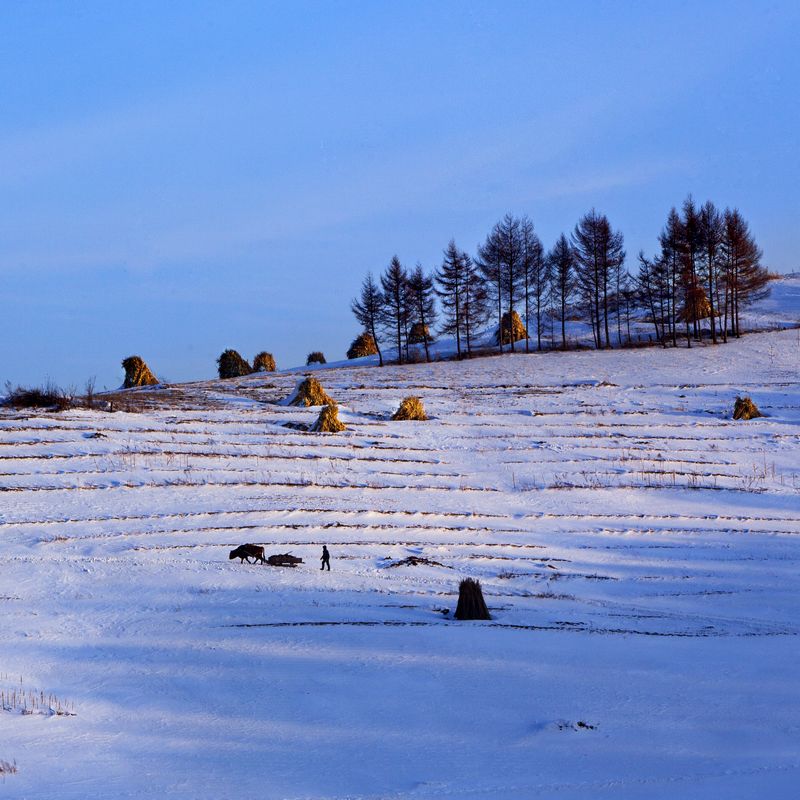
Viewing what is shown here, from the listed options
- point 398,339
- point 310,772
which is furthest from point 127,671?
point 398,339

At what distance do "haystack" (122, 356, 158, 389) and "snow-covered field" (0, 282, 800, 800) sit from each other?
21.7 m

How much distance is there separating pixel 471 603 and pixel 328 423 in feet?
60.3

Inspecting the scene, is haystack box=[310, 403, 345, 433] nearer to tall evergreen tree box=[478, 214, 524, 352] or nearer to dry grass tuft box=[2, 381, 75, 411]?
dry grass tuft box=[2, 381, 75, 411]

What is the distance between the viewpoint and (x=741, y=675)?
9.65m

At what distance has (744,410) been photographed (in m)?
34.5

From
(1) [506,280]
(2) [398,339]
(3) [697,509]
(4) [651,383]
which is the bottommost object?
(3) [697,509]

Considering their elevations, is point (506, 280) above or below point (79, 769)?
above

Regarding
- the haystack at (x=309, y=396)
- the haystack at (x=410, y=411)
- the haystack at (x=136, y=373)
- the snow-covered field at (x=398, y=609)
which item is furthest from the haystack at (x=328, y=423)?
the haystack at (x=136, y=373)

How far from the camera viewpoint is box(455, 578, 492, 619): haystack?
1257 centimetres

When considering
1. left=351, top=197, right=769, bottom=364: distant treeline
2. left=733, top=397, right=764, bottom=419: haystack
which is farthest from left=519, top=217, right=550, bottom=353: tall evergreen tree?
left=733, top=397, right=764, bottom=419: haystack

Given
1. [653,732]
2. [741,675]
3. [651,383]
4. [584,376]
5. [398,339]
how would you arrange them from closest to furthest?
[653,732] → [741,675] → [651,383] → [584,376] → [398,339]

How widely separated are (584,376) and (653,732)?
39645mm

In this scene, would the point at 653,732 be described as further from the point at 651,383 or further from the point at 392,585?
the point at 651,383

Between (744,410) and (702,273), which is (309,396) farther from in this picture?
(702,273)
